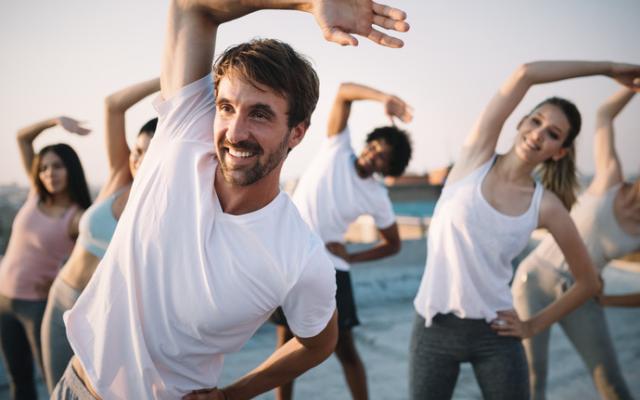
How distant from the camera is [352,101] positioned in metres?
3.58

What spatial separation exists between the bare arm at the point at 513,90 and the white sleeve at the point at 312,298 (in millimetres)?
1249

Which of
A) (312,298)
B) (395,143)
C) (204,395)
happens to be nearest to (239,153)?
(312,298)

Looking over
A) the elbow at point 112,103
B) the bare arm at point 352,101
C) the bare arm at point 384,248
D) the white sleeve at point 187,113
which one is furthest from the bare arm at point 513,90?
the elbow at point 112,103

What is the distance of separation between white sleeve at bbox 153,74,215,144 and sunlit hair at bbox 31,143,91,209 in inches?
83.8

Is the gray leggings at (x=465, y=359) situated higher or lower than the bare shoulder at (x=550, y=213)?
lower

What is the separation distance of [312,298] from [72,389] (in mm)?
825

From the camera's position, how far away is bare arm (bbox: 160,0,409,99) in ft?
4.40

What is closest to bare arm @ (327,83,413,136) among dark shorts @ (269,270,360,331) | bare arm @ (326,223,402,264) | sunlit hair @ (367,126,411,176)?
sunlit hair @ (367,126,411,176)

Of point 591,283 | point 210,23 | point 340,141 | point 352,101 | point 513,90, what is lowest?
point 591,283

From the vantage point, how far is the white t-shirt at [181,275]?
4.62 feet

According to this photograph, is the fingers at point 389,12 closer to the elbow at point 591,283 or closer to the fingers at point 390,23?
the fingers at point 390,23

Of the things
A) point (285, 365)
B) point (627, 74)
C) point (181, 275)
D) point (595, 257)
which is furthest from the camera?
point (595, 257)

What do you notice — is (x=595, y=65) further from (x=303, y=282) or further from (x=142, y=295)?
(x=142, y=295)

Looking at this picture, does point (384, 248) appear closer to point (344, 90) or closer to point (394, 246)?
point (394, 246)
